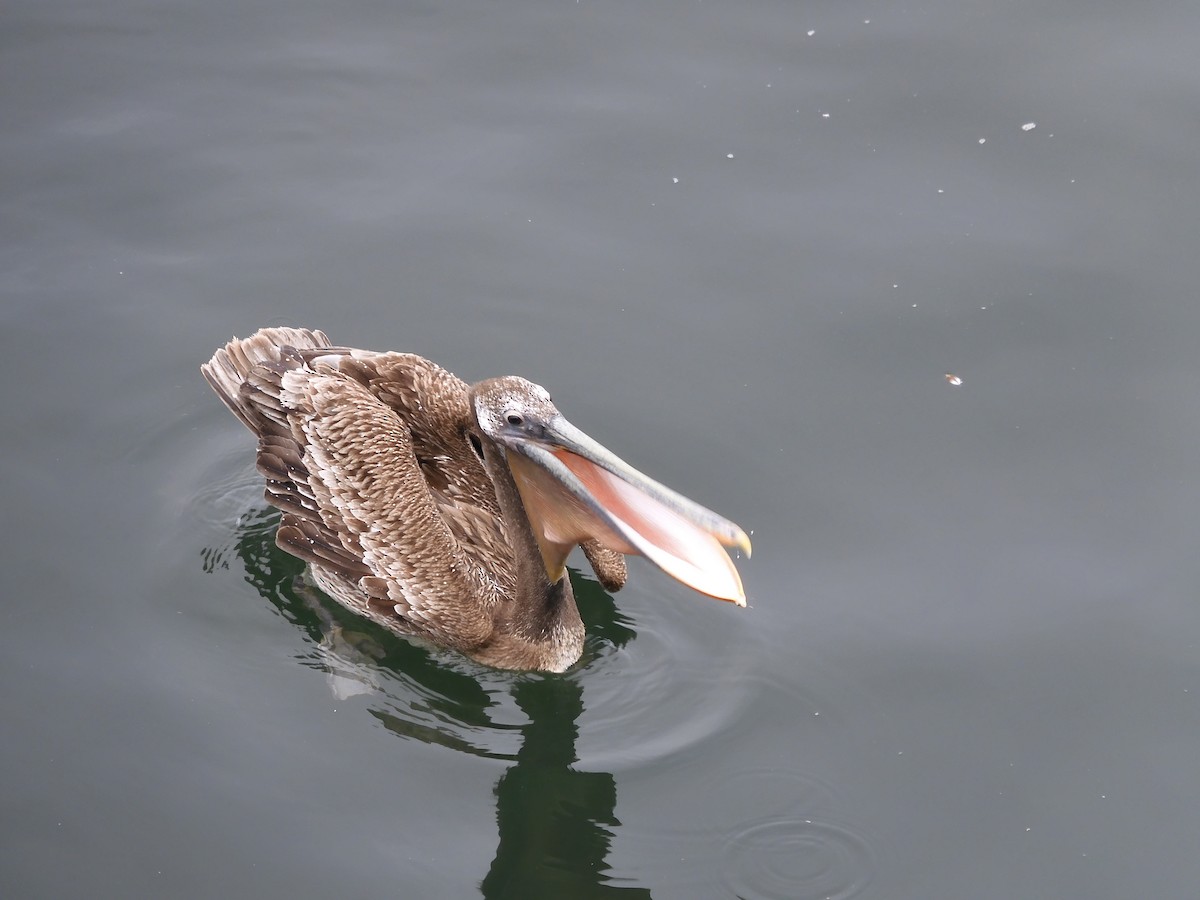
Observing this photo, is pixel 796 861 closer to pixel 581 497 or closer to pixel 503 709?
pixel 503 709

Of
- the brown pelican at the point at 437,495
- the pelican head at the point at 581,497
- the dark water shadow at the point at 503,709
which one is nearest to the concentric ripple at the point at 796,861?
the dark water shadow at the point at 503,709

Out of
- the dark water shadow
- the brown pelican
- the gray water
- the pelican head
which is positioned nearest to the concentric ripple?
the gray water

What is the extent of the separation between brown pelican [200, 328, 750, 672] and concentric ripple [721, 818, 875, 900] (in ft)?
4.23

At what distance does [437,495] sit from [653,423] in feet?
4.24

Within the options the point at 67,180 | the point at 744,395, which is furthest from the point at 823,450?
the point at 67,180

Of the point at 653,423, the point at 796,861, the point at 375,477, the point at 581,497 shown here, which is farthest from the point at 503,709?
the point at 653,423

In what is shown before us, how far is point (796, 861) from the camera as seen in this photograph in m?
6.25

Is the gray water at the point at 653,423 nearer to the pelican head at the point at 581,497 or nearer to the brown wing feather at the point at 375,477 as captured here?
the brown wing feather at the point at 375,477

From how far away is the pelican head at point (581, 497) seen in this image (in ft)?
20.7

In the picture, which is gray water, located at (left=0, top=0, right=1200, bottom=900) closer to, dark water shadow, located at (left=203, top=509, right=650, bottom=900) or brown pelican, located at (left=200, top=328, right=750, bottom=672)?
dark water shadow, located at (left=203, top=509, right=650, bottom=900)

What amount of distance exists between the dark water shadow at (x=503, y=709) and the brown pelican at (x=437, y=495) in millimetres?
133

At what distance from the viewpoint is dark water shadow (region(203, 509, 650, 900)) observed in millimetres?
6320

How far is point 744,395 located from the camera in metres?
8.41

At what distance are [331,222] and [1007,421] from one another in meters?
4.46
